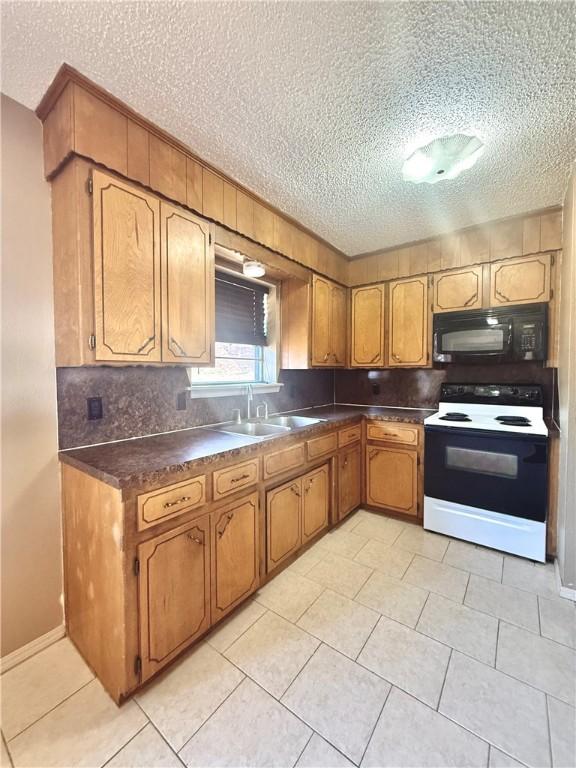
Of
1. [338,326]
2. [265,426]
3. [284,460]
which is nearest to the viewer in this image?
[284,460]

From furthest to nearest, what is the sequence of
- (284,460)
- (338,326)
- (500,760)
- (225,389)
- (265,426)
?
(338,326), (265,426), (225,389), (284,460), (500,760)

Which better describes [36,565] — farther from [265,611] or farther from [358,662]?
[358,662]

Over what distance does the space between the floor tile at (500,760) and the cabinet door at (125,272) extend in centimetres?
199

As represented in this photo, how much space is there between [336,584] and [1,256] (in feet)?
7.94

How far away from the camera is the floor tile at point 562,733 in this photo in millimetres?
1055

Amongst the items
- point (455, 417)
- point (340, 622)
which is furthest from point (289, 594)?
point (455, 417)

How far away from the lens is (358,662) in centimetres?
142

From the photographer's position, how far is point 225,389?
2311 millimetres

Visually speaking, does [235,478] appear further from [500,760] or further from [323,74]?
[323,74]

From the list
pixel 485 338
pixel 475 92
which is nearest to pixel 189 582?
pixel 475 92

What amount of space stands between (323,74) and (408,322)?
212 centimetres

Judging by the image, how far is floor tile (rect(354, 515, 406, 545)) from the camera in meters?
2.47

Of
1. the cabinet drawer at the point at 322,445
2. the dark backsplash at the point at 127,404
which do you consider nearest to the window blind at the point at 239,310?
the dark backsplash at the point at 127,404

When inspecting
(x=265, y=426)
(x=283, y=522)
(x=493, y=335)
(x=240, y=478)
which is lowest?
(x=283, y=522)
